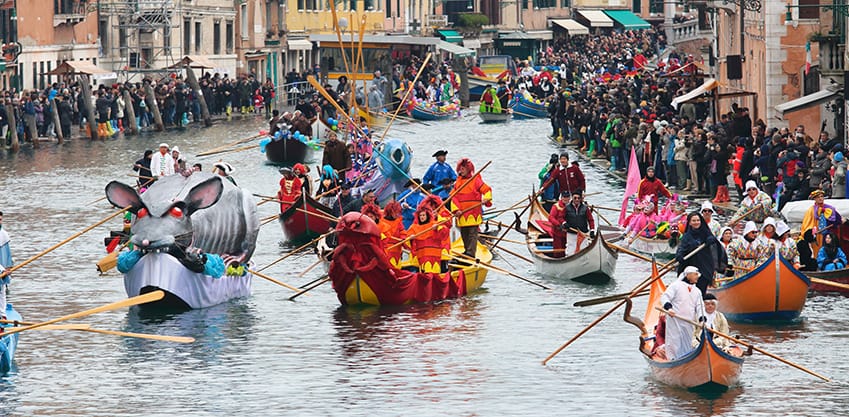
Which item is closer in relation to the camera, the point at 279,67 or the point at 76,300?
the point at 76,300

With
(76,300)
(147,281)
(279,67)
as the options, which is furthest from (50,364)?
(279,67)

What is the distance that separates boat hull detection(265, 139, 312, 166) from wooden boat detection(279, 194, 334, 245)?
1852 cm

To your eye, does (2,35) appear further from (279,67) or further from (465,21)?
(465,21)

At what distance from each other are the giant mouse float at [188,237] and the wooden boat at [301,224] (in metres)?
7.03

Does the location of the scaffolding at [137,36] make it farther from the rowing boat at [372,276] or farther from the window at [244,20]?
the rowing boat at [372,276]

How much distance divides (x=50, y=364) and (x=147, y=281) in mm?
2624

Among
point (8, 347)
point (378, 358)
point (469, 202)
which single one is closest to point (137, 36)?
point (469, 202)

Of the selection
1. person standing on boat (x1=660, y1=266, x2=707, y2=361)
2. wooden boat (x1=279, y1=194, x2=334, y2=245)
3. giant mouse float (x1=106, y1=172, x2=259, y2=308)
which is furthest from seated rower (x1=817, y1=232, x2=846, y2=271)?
wooden boat (x1=279, y1=194, x2=334, y2=245)

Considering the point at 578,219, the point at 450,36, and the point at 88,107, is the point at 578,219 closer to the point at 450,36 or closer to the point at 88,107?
the point at 88,107

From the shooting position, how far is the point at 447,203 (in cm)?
3303

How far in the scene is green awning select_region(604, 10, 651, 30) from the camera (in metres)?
142

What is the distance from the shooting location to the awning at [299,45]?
10227cm

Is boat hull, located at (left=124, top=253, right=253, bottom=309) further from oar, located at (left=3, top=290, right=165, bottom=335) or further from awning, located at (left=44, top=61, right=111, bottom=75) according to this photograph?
awning, located at (left=44, top=61, right=111, bottom=75)

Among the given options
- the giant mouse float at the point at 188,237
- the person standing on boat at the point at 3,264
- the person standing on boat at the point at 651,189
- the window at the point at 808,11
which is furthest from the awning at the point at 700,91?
the person standing on boat at the point at 3,264
